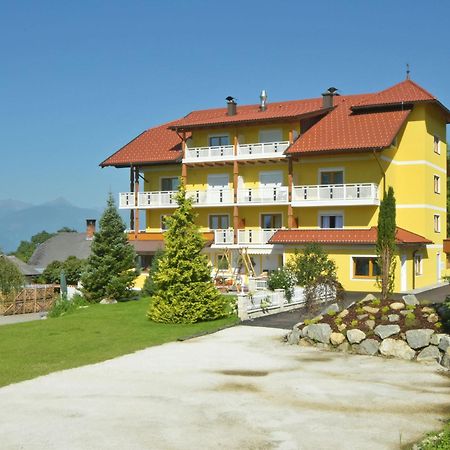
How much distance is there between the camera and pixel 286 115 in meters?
40.8

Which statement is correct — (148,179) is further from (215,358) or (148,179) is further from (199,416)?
(199,416)

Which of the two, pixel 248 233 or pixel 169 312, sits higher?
pixel 248 233

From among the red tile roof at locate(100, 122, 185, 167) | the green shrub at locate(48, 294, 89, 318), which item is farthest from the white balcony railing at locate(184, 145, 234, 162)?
the green shrub at locate(48, 294, 89, 318)

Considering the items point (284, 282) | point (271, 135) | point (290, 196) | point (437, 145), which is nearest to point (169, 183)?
point (271, 135)

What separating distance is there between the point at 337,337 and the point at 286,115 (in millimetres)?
24397

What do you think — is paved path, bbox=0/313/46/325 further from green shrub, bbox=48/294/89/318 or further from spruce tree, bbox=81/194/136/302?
spruce tree, bbox=81/194/136/302

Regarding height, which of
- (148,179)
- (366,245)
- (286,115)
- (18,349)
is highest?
(286,115)

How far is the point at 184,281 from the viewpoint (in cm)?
2514

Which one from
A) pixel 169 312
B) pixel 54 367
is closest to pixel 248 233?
pixel 169 312

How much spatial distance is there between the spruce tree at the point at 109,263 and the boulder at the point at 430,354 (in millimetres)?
20824

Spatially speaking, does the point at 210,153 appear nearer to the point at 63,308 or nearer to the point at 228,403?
the point at 63,308

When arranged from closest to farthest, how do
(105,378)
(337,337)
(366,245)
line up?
(105,378) → (337,337) → (366,245)

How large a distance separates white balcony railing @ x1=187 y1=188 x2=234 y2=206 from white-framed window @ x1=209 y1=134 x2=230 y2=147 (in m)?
3.34

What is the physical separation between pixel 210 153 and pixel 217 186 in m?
2.58
